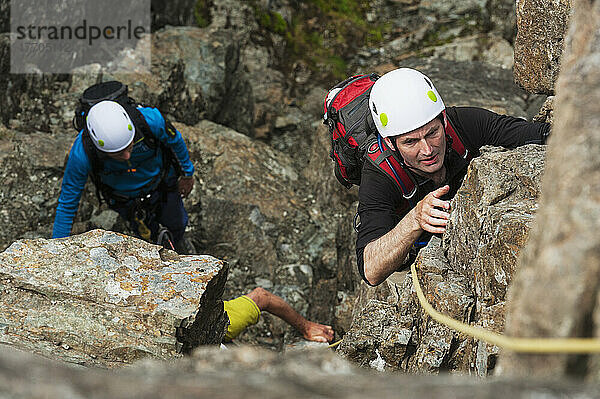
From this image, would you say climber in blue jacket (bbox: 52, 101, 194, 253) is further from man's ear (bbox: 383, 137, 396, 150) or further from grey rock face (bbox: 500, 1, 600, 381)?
grey rock face (bbox: 500, 1, 600, 381)

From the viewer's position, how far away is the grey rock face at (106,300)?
18.5ft

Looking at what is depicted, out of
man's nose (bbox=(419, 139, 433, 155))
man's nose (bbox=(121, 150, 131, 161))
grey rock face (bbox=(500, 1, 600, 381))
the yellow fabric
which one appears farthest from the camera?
man's nose (bbox=(121, 150, 131, 161))

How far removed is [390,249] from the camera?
586 centimetres

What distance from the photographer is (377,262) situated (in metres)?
6.03

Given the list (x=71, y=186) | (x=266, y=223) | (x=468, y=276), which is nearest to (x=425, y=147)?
(x=468, y=276)

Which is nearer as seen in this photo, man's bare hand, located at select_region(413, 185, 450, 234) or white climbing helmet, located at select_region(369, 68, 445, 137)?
man's bare hand, located at select_region(413, 185, 450, 234)

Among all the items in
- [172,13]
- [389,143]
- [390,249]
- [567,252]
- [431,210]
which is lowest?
[390,249]

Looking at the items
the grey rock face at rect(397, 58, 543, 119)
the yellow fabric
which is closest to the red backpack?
the yellow fabric

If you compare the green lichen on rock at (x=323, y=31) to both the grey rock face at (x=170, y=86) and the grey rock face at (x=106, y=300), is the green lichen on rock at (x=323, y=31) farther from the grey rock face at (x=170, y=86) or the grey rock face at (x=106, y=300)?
the grey rock face at (x=106, y=300)

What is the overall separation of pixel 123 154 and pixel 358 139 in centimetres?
390

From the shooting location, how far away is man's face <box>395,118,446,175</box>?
6.21 meters

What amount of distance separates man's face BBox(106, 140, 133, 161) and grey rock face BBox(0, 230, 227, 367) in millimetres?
2221

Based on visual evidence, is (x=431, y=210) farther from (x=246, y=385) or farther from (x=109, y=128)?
(x=109, y=128)

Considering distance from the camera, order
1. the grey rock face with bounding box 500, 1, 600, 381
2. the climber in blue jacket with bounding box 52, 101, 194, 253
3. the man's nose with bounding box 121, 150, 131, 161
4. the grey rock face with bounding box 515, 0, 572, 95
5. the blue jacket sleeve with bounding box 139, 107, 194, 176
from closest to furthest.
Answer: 1. the grey rock face with bounding box 500, 1, 600, 381
2. the grey rock face with bounding box 515, 0, 572, 95
3. the climber in blue jacket with bounding box 52, 101, 194, 253
4. the man's nose with bounding box 121, 150, 131, 161
5. the blue jacket sleeve with bounding box 139, 107, 194, 176
